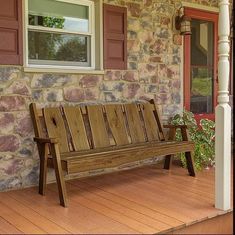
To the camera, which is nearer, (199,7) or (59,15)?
(59,15)

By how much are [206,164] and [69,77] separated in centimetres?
210

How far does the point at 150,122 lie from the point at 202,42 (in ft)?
5.90

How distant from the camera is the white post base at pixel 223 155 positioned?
9.17 feet

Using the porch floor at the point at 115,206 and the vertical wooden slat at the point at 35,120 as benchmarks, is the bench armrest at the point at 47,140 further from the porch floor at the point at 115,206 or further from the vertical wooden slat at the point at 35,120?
the porch floor at the point at 115,206

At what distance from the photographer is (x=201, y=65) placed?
5203mm

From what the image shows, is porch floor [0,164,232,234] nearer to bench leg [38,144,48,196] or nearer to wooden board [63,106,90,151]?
bench leg [38,144,48,196]

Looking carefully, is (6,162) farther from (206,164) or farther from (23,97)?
(206,164)

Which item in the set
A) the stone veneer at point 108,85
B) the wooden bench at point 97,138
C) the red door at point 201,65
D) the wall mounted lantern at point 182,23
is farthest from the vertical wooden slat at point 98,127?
the wall mounted lantern at point 182,23

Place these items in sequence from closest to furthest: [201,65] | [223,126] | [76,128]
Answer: [223,126]
[76,128]
[201,65]

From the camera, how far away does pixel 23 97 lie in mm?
3508

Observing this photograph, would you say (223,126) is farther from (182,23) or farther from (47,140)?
(182,23)

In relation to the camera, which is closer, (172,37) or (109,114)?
(109,114)

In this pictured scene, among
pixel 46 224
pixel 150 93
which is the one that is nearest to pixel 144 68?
pixel 150 93

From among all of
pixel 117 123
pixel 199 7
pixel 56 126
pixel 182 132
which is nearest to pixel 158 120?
pixel 182 132
